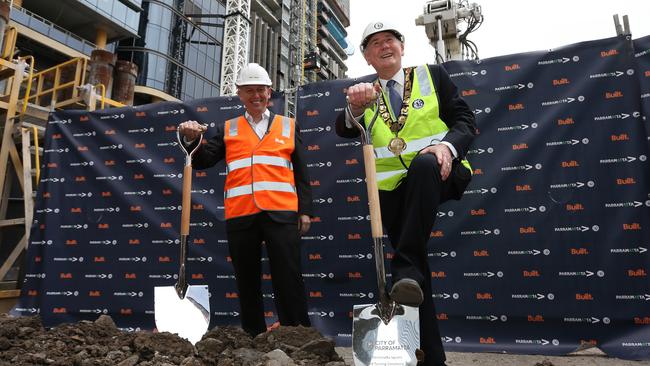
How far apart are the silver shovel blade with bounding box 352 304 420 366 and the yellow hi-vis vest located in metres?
0.66

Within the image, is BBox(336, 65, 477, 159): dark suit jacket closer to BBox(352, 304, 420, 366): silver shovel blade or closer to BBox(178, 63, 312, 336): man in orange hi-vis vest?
BBox(178, 63, 312, 336): man in orange hi-vis vest

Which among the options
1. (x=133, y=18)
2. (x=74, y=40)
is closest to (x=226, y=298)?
(x=74, y=40)

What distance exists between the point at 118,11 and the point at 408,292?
26.4 meters

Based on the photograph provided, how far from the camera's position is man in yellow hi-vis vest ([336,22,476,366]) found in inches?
70.6

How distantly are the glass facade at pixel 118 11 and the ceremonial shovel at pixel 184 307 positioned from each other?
23427mm

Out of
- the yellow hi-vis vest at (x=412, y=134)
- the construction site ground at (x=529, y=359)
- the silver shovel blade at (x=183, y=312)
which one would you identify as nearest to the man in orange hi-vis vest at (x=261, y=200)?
the silver shovel blade at (x=183, y=312)

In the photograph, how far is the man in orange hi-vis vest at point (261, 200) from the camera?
2770 millimetres

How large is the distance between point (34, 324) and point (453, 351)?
3.07 metres

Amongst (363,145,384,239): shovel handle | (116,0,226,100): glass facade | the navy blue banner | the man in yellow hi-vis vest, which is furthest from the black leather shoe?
(116,0,226,100): glass facade

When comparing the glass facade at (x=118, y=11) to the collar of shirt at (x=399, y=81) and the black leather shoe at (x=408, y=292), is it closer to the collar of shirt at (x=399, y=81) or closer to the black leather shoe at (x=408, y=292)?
the collar of shirt at (x=399, y=81)

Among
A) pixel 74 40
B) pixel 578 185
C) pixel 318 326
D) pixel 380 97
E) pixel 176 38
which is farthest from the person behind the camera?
pixel 176 38

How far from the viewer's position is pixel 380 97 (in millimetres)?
Result: 2293

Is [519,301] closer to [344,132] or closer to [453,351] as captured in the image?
[453,351]

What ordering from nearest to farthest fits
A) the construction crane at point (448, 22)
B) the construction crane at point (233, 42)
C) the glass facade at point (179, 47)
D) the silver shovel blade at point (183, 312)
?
the silver shovel blade at point (183, 312) < the construction crane at point (448, 22) < the glass facade at point (179, 47) < the construction crane at point (233, 42)
